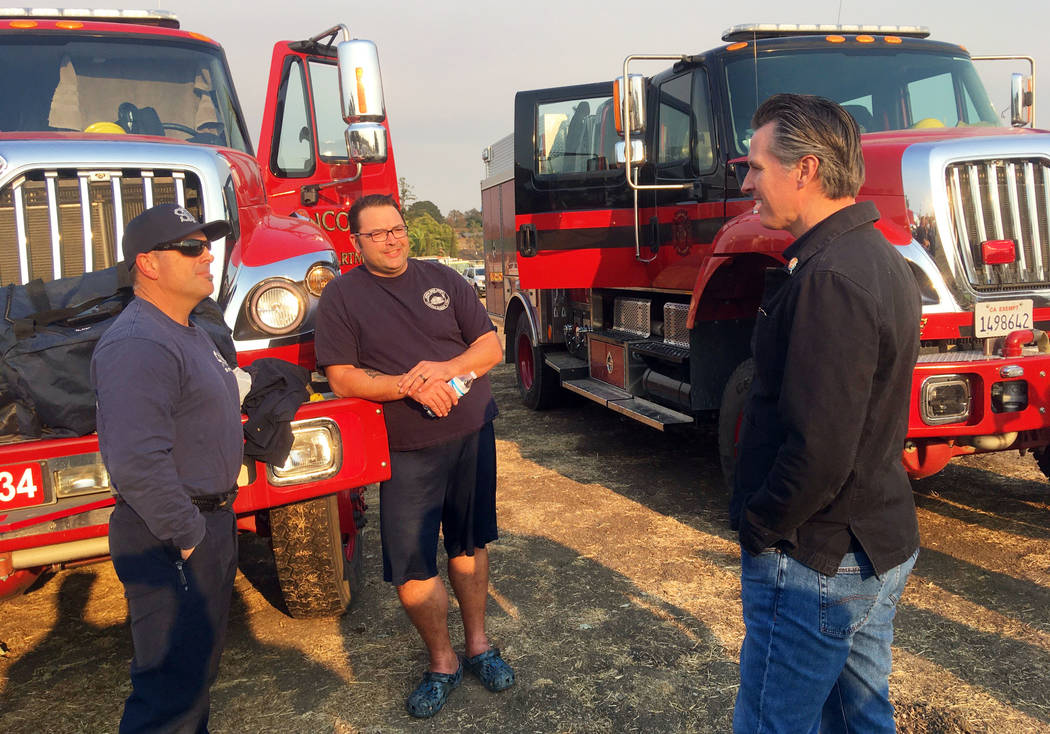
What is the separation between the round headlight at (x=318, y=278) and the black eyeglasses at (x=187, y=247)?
1.22m

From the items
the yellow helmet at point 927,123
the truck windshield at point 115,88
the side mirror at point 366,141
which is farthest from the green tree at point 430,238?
the side mirror at point 366,141

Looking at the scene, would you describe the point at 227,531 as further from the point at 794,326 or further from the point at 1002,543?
the point at 1002,543

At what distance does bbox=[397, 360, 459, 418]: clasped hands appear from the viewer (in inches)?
121

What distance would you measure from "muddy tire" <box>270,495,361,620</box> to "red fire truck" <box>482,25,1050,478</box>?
7.27 feet

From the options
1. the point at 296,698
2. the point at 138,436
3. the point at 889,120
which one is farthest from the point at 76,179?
the point at 889,120

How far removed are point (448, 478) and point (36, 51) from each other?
348 cm

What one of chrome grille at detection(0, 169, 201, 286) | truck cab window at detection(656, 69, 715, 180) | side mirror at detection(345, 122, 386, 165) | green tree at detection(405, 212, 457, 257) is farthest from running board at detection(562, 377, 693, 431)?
green tree at detection(405, 212, 457, 257)

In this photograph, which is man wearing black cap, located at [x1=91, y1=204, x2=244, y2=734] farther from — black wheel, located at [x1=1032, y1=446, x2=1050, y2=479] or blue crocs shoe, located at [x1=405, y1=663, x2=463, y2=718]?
black wheel, located at [x1=1032, y1=446, x2=1050, y2=479]

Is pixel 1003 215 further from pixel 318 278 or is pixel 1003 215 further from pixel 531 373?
pixel 531 373

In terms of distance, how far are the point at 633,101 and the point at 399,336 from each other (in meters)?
2.65

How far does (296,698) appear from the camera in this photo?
3.21 m

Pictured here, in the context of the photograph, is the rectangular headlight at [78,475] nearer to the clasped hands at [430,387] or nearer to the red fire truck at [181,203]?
the red fire truck at [181,203]

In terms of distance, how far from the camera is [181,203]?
3566mm

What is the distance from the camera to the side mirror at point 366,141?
4445 mm
